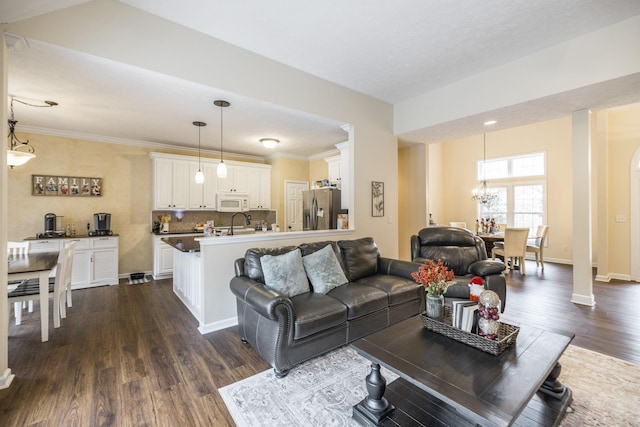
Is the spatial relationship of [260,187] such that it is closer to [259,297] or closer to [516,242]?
[259,297]

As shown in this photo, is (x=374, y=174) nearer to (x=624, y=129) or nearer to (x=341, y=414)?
(x=341, y=414)

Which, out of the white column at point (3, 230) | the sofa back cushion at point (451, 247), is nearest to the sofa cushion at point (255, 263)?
the white column at point (3, 230)

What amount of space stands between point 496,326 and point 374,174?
3218mm

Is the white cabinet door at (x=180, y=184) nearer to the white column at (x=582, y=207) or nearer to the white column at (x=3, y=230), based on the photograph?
the white column at (x=3, y=230)

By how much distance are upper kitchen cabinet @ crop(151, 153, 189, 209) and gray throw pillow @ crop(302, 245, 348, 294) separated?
4.10 m

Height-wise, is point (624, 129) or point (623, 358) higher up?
point (624, 129)

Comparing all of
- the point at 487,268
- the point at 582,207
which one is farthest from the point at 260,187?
the point at 582,207

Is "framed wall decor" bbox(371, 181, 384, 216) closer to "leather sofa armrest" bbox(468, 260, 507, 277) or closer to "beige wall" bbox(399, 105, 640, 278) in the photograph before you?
"beige wall" bbox(399, 105, 640, 278)

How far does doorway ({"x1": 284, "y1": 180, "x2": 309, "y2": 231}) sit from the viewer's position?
277 inches

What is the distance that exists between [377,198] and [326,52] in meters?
2.39

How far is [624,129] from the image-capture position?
5.32m

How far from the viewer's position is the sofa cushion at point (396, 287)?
9.83ft

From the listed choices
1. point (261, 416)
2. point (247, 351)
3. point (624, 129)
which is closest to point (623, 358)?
point (261, 416)

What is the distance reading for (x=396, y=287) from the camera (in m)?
3.07
